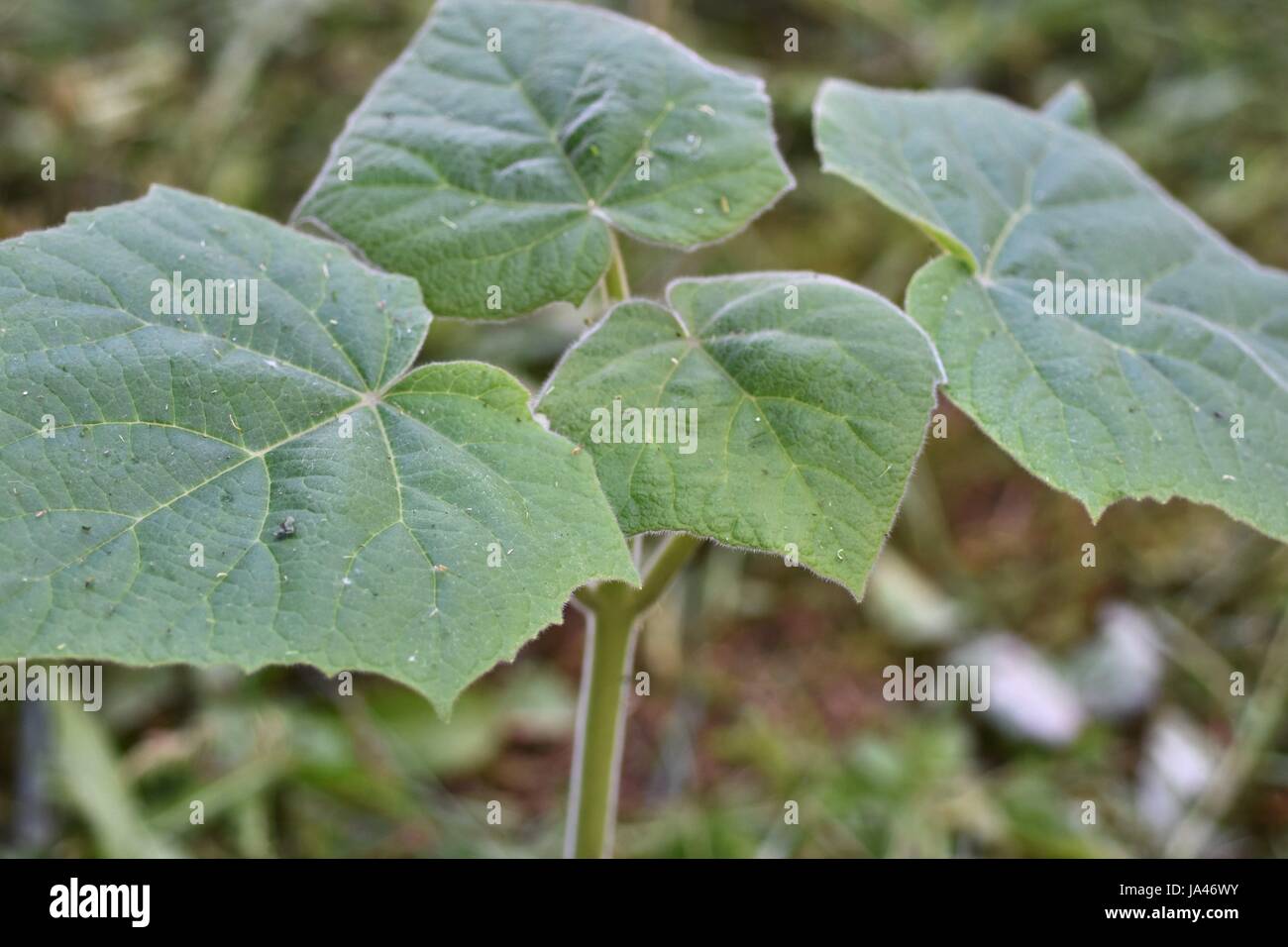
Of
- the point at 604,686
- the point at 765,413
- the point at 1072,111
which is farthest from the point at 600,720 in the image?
the point at 1072,111

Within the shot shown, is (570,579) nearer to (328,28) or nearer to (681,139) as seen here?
(681,139)

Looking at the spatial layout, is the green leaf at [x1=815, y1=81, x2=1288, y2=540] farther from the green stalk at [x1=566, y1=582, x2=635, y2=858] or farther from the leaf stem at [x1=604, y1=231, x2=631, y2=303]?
the green stalk at [x1=566, y1=582, x2=635, y2=858]

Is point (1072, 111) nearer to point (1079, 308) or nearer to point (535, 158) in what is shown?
point (1079, 308)

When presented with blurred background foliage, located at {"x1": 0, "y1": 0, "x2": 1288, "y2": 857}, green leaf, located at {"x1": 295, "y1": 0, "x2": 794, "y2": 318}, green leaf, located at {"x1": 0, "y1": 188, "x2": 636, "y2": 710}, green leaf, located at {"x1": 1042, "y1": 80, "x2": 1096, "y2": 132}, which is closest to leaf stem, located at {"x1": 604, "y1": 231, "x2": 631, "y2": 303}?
green leaf, located at {"x1": 295, "y1": 0, "x2": 794, "y2": 318}

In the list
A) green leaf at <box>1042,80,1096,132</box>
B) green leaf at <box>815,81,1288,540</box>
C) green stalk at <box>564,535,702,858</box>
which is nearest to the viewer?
green leaf at <box>815,81,1288,540</box>
